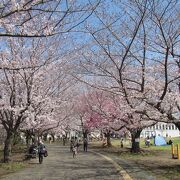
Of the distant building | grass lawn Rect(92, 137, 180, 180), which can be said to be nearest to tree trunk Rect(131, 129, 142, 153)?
grass lawn Rect(92, 137, 180, 180)

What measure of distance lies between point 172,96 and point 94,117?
32257mm

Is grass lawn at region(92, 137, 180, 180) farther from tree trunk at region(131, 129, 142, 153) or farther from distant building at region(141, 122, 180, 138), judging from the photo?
distant building at region(141, 122, 180, 138)

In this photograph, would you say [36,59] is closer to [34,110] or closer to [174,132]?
[34,110]

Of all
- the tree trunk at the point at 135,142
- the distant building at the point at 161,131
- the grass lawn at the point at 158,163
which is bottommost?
→ the grass lawn at the point at 158,163

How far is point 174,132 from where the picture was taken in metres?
133

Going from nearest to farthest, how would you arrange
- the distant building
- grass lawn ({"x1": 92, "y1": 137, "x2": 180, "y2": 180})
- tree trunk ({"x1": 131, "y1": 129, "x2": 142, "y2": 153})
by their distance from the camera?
grass lawn ({"x1": 92, "y1": 137, "x2": 180, "y2": 180}), tree trunk ({"x1": 131, "y1": 129, "x2": 142, "y2": 153}), the distant building

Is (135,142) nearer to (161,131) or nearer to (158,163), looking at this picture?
(158,163)

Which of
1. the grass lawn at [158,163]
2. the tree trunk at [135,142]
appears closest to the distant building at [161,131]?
the tree trunk at [135,142]

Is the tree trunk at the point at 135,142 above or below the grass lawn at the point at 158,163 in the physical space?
above

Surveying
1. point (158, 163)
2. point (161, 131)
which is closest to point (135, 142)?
point (158, 163)

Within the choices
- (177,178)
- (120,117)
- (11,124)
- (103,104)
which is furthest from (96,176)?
(103,104)

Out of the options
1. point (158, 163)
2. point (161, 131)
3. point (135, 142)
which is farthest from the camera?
point (161, 131)

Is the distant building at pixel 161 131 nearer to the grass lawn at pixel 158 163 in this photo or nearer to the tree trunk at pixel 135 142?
the tree trunk at pixel 135 142

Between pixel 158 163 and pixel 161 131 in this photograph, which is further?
pixel 161 131
